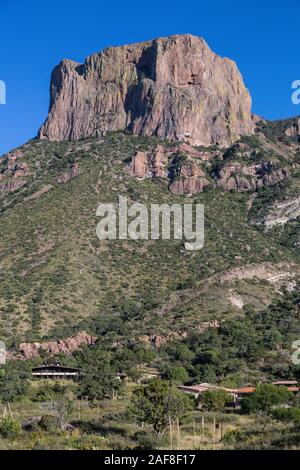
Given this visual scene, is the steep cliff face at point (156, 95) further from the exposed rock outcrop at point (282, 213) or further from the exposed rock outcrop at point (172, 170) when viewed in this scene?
the exposed rock outcrop at point (282, 213)

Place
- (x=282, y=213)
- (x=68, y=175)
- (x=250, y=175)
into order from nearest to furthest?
(x=68, y=175), (x=282, y=213), (x=250, y=175)

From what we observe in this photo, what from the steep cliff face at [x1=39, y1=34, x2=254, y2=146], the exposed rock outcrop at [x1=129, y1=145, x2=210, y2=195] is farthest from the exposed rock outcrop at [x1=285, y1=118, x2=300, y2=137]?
the exposed rock outcrop at [x1=129, y1=145, x2=210, y2=195]

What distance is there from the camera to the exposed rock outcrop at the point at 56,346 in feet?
225

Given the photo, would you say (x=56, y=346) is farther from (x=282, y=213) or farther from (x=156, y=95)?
(x=156, y=95)

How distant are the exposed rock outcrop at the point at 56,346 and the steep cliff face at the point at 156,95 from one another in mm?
62504

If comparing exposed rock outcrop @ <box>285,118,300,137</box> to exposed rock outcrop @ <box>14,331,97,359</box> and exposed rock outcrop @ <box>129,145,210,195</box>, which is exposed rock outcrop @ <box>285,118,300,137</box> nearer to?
exposed rock outcrop @ <box>129,145,210,195</box>

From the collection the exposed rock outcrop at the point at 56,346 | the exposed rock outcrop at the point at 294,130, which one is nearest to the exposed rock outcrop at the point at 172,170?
the exposed rock outcrop at the point at 294,130

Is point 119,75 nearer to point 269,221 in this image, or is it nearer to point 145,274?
point 269,221

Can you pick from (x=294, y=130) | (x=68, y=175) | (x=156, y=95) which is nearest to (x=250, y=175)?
(x=156, y=95)

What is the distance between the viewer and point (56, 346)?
230 feet

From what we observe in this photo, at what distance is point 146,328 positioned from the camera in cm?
7588

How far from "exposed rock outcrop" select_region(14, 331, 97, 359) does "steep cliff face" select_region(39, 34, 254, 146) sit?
62.5 metres

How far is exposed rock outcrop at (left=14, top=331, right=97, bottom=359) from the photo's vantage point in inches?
2694

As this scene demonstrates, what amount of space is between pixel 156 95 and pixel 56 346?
71051mm
